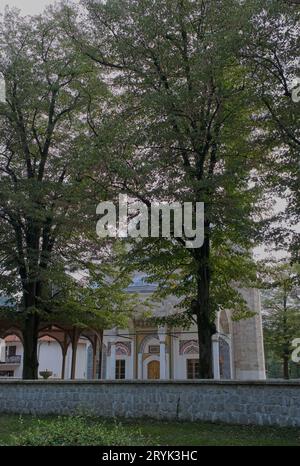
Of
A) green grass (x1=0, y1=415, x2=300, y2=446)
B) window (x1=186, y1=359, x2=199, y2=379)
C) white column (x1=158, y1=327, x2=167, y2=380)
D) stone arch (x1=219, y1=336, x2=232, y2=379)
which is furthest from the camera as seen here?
stone arch (x1=219, y1=336, x2=232, y2=379)

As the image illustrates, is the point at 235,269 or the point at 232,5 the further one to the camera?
the point at 235,269

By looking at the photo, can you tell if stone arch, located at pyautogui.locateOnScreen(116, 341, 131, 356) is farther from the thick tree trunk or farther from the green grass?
the green grass

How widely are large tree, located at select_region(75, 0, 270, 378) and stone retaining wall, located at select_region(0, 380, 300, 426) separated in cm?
161

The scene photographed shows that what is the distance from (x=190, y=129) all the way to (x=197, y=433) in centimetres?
801

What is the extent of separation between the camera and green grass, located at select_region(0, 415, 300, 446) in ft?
27.7

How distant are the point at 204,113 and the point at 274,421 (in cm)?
818

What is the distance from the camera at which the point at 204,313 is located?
12.8 meters

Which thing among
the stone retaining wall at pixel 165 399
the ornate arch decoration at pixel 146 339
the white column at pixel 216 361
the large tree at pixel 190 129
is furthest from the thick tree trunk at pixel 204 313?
the ornate arch decoration at pixel 146 339

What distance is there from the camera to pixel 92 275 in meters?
16.6

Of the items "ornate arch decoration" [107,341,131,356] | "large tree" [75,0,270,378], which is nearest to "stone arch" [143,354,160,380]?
"ornate arch decoration" [107,341,131,356]

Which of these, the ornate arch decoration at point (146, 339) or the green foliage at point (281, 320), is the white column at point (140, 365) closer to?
the ornate arch decoration at point (146, 339)

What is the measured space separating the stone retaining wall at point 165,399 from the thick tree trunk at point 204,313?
1549 mm

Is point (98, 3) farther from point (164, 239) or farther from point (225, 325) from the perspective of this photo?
point (225, 325)
